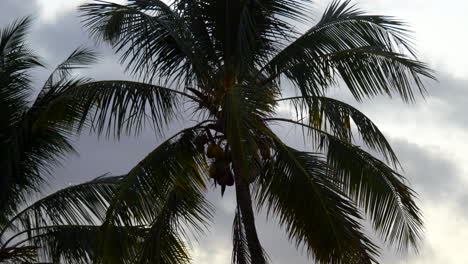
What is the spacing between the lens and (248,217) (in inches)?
464

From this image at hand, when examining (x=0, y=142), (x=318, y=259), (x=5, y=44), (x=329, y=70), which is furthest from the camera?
(x=5, y=44)

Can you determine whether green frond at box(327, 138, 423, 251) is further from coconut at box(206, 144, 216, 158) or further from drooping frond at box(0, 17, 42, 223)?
drooping frond at box(0, 17, 42, 223)

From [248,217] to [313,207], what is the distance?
3.39 ft

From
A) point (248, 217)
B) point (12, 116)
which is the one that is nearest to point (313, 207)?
point (248, 217)

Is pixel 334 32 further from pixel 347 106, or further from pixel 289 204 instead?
pixel 289 204

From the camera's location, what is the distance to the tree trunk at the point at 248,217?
1164cm

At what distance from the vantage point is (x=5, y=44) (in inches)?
679

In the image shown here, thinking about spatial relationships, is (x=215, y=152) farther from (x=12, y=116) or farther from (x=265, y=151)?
(x=12, y=116)

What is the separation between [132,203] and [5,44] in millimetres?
7025

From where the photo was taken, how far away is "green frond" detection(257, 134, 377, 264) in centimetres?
1090

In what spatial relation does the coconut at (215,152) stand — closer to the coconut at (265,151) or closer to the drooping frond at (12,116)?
the coconut at (265,151)

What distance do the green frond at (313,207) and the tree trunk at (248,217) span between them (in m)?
0.22

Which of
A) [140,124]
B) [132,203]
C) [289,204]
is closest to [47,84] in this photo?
[140,124]

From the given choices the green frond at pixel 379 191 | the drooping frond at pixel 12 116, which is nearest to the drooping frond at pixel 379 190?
the green frond at pixel 379 191
